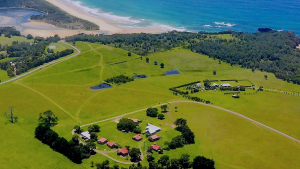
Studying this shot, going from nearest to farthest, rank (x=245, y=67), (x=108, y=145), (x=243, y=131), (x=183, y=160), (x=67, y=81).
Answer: (x=183, y=160)
(x=108, y=145)
(x=243, y=131)
(x=67, y=81)
(x=245, y=67)

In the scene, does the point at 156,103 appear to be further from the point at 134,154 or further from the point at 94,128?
the point at 134,154

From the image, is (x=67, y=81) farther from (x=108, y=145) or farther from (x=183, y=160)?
(x=183, y=160)

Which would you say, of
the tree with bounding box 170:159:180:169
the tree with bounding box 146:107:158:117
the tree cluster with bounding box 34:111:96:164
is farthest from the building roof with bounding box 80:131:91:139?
the tree with bounding box 170:159:180:169

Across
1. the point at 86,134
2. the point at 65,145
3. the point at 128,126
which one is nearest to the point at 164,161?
the point at 128,126

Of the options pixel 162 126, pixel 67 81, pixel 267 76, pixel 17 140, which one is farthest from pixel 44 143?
pixel 267 76

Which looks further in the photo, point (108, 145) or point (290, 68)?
point (290, 68)

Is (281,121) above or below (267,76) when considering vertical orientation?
below

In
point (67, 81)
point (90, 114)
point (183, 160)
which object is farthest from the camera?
point (67, 81)
